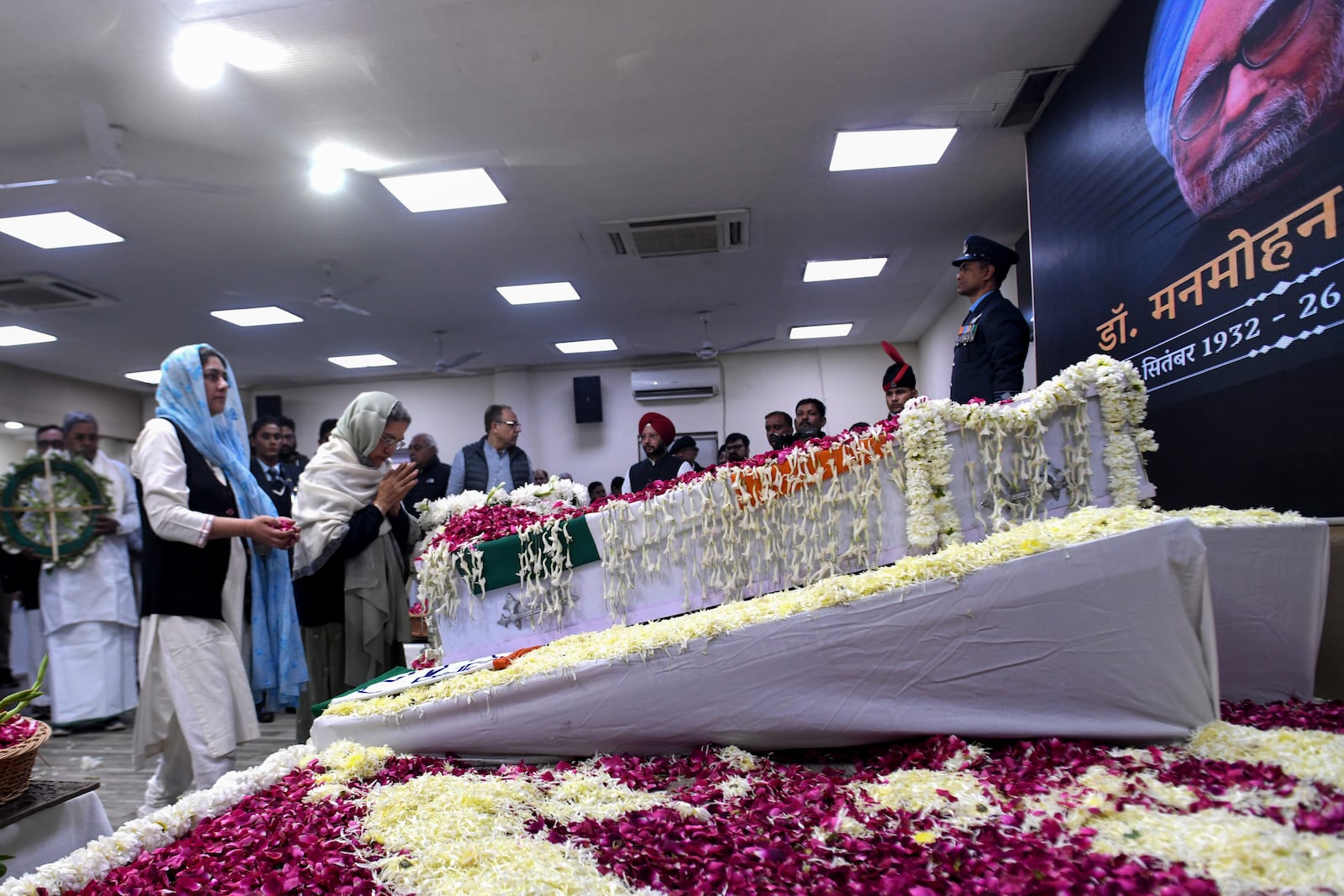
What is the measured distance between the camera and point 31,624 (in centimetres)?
508

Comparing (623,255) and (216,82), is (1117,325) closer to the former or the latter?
(623,255)

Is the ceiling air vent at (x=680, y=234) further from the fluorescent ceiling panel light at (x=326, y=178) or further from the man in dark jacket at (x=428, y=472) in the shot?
the man in dark jacket at (x=428, y=472)

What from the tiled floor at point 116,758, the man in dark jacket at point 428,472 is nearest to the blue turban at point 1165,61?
the man in dark jacket at point 428,472

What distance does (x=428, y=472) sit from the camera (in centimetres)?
489

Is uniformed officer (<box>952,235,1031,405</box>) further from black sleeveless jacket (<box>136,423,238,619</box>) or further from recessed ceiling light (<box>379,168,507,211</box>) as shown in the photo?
recessed ceiling light (<box>379,168,507,211</box>)

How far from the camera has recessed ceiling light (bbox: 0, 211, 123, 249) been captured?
5520 mm

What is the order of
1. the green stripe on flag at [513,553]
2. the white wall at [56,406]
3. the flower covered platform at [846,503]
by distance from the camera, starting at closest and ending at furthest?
1. the flower covered platform at [846,503]
2. the green stripe on flag at [513,553]
3. the white wall at [56,406]

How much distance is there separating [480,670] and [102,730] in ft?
14.4

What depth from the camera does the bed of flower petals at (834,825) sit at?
1056mm

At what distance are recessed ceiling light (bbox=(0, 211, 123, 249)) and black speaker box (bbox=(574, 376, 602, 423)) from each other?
6243 millimetres

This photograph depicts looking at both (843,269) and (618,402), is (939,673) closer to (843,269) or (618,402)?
(843,269)

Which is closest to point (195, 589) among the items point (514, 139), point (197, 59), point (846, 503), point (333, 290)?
point (846, 503)

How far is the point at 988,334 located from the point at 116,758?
4850 millimetres

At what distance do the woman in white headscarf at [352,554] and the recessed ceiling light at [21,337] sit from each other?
8034 mm
